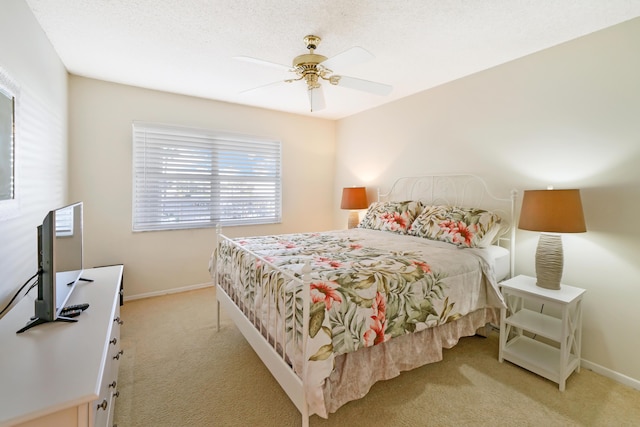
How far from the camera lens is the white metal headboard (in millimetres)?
2638

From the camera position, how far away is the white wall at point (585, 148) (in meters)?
2.00

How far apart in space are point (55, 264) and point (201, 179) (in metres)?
2.63

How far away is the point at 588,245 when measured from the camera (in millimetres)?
2176

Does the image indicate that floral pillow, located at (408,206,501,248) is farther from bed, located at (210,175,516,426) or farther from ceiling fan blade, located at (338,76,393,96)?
ceiling fan blade, located at (338,76,393,96)

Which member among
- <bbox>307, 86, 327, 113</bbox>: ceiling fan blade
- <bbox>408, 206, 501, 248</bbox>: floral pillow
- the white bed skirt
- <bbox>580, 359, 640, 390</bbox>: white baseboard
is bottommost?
<bbox>580, 359, 640, 390</bbox>: white baseboard

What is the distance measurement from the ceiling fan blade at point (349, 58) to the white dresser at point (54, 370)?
192cm

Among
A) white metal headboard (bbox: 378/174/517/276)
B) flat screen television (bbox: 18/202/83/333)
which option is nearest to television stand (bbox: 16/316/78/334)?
flat screen television (bbox: 18/202/83/333)

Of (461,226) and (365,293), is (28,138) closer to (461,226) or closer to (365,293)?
(365,293)

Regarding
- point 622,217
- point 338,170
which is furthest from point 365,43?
point 338,170

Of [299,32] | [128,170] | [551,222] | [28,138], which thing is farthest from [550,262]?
[128,170]

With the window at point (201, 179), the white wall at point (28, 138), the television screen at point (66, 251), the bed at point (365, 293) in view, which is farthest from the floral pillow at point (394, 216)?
the white wall at point (28, 138)

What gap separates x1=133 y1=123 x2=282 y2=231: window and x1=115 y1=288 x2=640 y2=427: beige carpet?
1.63 metres

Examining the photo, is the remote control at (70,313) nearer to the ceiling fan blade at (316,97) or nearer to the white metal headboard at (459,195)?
the ceiling fan blade at (316,97)

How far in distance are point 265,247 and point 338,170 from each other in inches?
107
